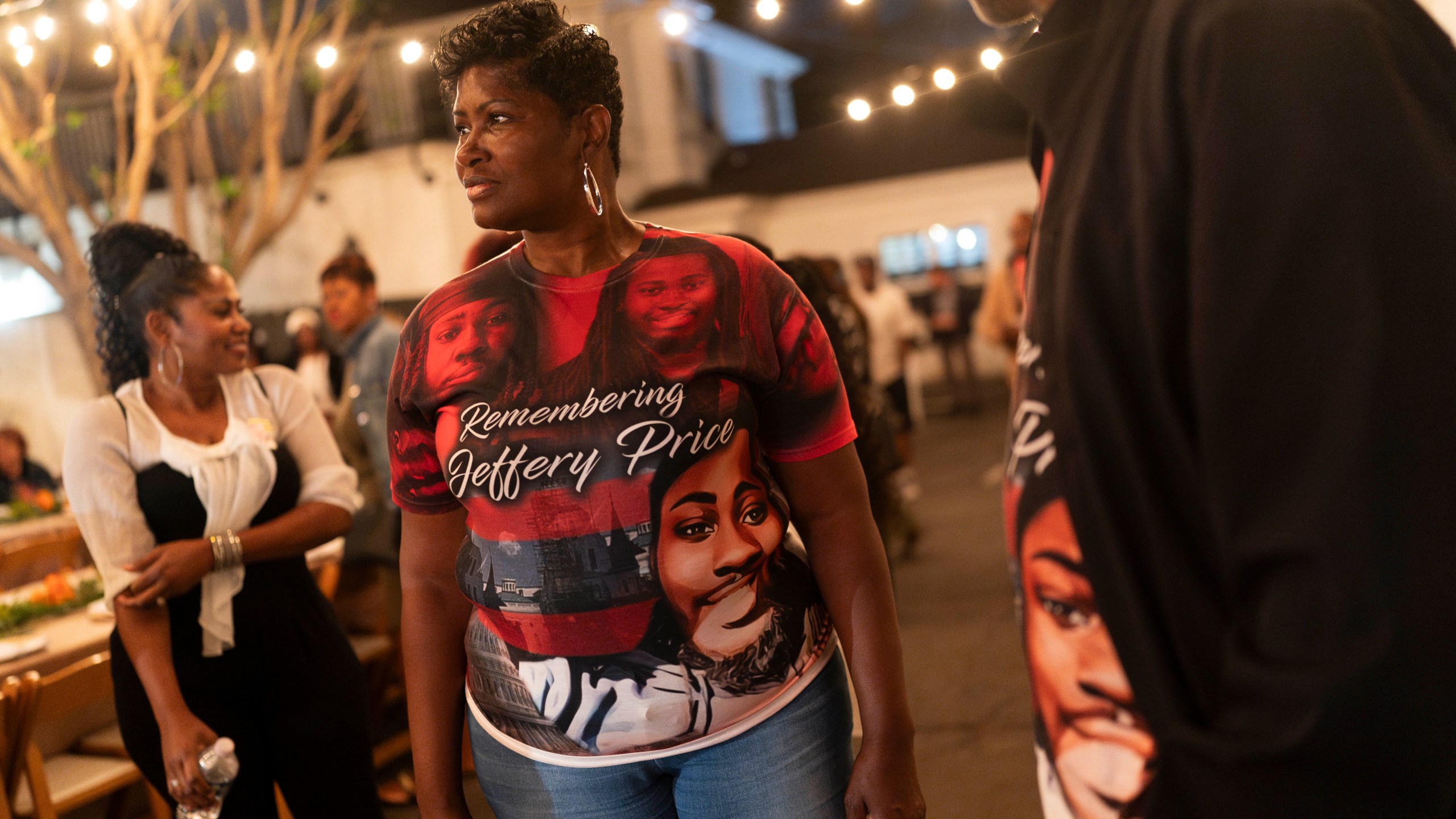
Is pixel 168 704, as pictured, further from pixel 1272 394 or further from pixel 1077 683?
pixel 1272 394

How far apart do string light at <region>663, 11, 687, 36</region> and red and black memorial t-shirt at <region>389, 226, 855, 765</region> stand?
29.1 feet

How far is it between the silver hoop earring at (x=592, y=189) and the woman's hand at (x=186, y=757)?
5.26 ft

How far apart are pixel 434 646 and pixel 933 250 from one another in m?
18.4

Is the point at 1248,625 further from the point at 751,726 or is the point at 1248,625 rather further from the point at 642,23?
the point at 642,23

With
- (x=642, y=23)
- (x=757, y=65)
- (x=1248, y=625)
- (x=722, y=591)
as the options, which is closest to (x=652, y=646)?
(x=722, y=591)

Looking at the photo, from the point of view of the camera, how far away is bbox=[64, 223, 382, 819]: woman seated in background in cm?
253

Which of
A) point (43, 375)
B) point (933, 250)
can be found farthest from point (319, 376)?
point (933, 250)

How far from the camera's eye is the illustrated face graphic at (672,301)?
62.7 inches

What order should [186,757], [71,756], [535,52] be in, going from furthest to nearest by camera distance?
[71,756]
[186,757]
[535,52]

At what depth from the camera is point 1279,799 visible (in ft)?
2.17

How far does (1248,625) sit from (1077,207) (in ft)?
0.98

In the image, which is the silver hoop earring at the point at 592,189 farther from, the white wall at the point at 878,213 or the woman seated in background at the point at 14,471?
the white wall at the point at 878,213

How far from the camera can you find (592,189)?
1698 mm

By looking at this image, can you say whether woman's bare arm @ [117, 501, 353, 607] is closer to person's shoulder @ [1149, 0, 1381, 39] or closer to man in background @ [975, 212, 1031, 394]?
person's shoulder @ [1149, 0, 1381, 39]
